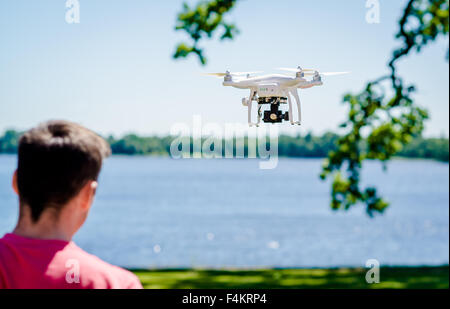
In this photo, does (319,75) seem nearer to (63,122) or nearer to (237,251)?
(63,122)

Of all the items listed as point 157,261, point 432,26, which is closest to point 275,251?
point 157,261

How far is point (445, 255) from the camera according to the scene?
21.5 metres

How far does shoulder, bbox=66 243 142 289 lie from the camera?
1579 mm

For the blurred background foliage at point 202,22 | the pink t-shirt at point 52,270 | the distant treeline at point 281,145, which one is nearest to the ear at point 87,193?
the pink t-shirt at point 52,270

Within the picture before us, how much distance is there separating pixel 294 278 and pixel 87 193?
9.58m

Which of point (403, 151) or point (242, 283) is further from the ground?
point (403, 151)

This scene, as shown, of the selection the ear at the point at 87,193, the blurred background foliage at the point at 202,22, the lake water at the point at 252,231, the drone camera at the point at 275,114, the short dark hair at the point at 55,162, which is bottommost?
the lake water at the point at 252,231

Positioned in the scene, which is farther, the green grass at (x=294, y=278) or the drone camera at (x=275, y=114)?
the green grass at (x=294, y=278)

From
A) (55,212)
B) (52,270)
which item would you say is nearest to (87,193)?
(55,212)

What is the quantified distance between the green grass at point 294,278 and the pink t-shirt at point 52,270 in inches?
305

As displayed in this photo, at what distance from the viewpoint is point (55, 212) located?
1.66 metres

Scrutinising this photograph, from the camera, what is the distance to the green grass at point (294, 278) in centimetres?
975

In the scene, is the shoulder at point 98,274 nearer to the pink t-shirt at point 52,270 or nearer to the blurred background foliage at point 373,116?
the pink t-shirt at point 52,270

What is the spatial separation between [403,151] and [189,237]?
15.0 metres
